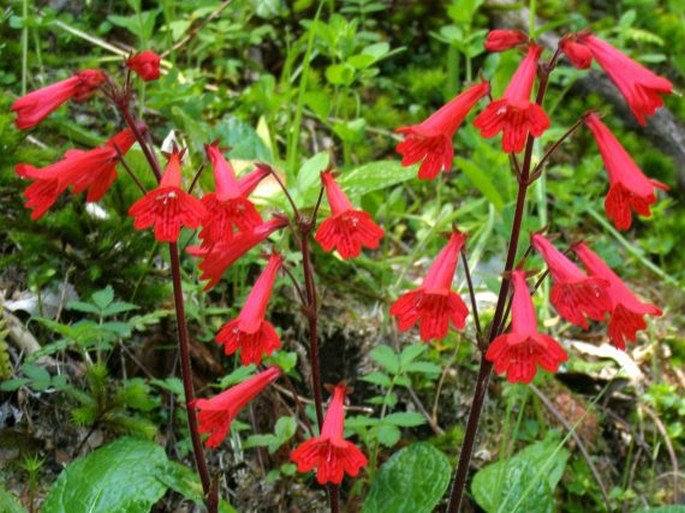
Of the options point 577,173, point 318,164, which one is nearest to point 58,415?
point 318,164

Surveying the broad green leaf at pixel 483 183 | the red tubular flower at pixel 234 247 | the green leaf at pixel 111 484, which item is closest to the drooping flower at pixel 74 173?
the red tubular flower at pixel 234 247

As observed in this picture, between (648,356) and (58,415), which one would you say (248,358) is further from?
(648,356)

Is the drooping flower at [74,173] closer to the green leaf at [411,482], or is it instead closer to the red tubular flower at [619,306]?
the red tubular flower at [619,306]

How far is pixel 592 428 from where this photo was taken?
399 cm

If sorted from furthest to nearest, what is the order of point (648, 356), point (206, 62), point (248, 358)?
point (206, 62), point (648, 356), point (248, 358)

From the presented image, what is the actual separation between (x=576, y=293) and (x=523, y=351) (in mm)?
197

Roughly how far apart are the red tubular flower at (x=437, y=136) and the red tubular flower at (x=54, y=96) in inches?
31.6

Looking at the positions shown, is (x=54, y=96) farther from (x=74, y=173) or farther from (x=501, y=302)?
(x=501, y=302)

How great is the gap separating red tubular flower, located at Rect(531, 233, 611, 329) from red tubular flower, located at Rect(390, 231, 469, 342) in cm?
25

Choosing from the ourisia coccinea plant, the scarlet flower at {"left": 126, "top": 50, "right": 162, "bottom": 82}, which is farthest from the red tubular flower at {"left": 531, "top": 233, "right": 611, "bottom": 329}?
the scarlet flower at {"left": 126, "top": 50, "right": 162, "bottom": 82}

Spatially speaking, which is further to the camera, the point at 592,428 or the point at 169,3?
the point at 169,3

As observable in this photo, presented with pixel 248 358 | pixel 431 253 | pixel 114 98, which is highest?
pixel 114 98

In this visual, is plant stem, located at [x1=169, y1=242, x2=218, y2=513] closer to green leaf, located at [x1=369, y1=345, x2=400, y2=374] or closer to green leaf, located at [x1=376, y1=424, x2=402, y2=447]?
green leaf, located at [x1=376, y1=424, x2=402, y2=447]

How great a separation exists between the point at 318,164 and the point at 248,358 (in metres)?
1.20
